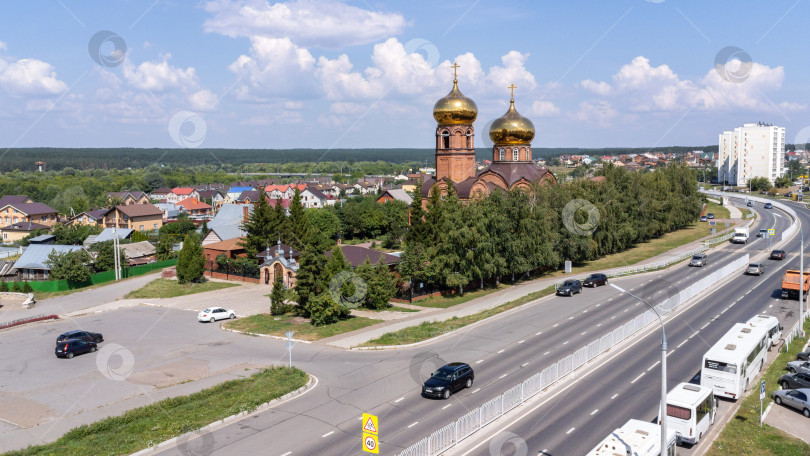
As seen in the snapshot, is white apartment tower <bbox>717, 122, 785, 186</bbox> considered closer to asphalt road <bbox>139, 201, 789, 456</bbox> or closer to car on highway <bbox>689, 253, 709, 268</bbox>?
car on highway <bbox>689, 253, 709, 268</bbox>

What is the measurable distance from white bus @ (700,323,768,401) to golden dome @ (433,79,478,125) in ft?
133

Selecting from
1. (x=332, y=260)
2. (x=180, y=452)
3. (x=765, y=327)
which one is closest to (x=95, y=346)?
(x=332, y=260)

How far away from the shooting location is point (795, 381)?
23156mm

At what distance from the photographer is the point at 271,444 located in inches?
747

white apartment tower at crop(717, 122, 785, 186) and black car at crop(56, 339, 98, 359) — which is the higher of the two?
white apartment tower at crop(717, 122, 785, 186)

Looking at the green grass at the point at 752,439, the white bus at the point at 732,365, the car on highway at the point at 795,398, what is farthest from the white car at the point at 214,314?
the car on highway at the point at 795,398

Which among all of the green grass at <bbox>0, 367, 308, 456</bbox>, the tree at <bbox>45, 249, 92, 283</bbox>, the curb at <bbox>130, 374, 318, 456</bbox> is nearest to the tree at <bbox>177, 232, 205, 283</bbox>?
the tree at <bbox>45, 249, 92, 283</bbox>

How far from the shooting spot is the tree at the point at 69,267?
55500 mm

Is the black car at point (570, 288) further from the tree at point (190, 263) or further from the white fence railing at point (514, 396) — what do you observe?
the tree at point (190, 263)

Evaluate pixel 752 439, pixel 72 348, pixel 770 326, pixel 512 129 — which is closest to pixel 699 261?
pixel 512 129

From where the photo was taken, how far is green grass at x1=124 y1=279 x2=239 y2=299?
1940 inches

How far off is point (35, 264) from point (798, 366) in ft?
210

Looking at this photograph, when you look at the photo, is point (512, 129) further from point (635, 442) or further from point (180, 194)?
point (180, 194)

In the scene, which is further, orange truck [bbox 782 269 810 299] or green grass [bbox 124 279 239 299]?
green grass [bbox 124 279 239 299]
